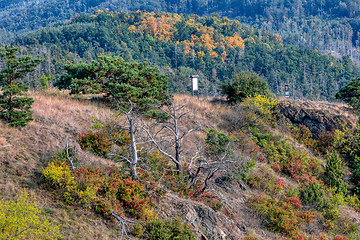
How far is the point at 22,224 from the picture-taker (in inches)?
238

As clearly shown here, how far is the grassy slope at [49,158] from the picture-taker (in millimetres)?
7504

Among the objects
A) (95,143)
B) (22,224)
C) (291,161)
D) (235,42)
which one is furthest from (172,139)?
(235,42)

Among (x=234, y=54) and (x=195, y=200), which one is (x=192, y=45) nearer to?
(x=234, y=54)

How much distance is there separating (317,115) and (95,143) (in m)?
17.0

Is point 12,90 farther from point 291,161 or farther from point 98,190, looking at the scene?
point 291,161

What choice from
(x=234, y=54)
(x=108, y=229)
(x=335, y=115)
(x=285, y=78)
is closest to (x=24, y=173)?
(x=108, y=229)

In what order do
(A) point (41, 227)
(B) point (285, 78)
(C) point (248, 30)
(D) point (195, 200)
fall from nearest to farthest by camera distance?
(A) point (41, 227), (D) point (195, 200), (B) point (285, 78), (C) point (248, 30)

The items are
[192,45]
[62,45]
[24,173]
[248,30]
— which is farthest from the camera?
[248,30]

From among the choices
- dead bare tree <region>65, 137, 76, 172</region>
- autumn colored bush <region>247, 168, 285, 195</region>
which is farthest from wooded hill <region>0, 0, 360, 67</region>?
dead bare tree <region>65, 137, 76, 172</region>

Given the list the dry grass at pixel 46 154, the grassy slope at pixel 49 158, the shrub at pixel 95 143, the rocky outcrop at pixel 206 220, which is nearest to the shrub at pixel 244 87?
the grassy slope at pixel 49 158

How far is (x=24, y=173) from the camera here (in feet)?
27.4

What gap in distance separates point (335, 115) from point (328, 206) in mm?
9642

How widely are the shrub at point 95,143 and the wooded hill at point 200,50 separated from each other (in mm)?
59797

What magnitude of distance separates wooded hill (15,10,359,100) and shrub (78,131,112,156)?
59.8 metres
